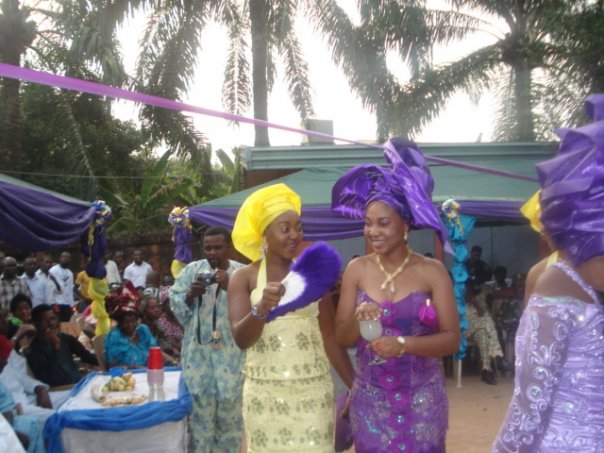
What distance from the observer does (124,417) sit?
4043 mm

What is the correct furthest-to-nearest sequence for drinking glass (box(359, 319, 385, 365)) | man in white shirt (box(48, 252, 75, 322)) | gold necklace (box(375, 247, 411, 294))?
1. man in white shirt (box(48, 252, 75, 322))
2. gold necklace (box(375, 247, 411, 294))
3. drinking glass (box(359, 319, 385, 365))

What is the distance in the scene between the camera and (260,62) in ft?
50.4

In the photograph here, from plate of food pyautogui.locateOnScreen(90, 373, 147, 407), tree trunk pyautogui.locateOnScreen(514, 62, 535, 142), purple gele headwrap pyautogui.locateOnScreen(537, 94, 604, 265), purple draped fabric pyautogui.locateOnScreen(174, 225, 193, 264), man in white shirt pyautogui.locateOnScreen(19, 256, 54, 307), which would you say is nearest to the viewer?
purple gele headwrap pyautogui.locateOnScreen(537, 94, 604, 265)

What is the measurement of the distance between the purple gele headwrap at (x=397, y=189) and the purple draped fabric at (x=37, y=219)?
10.3 ft

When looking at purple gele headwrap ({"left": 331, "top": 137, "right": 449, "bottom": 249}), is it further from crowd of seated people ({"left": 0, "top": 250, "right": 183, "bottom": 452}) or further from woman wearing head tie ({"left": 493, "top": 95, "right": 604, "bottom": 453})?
crowd of seated people ({"left": 0, "top": 250, "right": 183, "bottom": 452})

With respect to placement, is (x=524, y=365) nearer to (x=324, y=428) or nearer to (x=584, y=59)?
(x=324, y=428)

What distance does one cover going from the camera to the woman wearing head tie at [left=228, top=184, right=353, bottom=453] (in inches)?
116

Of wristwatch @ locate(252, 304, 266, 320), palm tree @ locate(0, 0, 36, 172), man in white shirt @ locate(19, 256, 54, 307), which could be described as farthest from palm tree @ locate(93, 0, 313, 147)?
wristwatch @ locate(252, 304, 266, 320)

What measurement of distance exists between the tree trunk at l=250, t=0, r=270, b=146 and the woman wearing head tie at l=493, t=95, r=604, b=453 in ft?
42.5

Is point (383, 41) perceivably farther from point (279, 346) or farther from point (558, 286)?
point (558, 286)

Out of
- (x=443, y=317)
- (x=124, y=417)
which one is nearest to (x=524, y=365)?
(x=443, y=317)

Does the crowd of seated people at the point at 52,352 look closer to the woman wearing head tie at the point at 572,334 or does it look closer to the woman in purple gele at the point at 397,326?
the woman in purple gele at the point at 397,326

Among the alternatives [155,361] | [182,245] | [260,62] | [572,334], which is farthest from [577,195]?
[260,62]

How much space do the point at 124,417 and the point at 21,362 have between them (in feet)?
5.69
